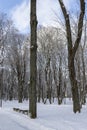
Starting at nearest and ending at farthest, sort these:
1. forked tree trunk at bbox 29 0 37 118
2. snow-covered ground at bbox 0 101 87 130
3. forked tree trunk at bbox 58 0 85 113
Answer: snow-covered ground at bbox 0 101 87 130 → forked tree trunk at bbox 29 0 37 118 → forked tree trunk at bbox 58 0 85 113

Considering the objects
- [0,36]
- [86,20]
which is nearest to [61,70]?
[0,36]

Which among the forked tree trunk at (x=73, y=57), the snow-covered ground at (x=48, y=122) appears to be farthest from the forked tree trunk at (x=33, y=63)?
the forked tree trunk at (x=73, y=57)

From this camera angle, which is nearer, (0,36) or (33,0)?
(33,0)

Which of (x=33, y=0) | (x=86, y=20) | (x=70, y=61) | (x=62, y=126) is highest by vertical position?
(x=86, y=20)

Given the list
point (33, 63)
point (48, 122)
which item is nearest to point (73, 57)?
point (33, 63)

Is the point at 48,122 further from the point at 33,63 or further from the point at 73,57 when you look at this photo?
the point at 73,57

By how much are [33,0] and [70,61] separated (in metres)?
3.71

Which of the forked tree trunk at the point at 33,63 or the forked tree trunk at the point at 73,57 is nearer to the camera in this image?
the forked tree trunk at the point at 33,63

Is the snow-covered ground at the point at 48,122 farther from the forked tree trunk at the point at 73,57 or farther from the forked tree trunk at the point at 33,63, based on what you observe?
the forked tree trunk at the point at 73,57

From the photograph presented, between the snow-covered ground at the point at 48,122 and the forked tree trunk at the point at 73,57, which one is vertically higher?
the forked tree trunk at the point at 73,57

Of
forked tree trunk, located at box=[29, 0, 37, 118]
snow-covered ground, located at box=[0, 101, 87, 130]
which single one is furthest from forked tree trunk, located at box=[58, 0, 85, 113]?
forked tree trunk, located at box=[29, 0, 37, 118]

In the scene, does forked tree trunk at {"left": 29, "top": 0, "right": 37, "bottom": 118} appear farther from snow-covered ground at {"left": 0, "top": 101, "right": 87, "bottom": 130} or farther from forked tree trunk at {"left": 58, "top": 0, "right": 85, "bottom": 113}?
forked tree trunk at {"left": 58, "top": 0, "right": 85, "bottom": 113}

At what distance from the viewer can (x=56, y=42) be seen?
54.2 metres

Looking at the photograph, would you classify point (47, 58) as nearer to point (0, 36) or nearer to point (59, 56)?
point (59, 56)
